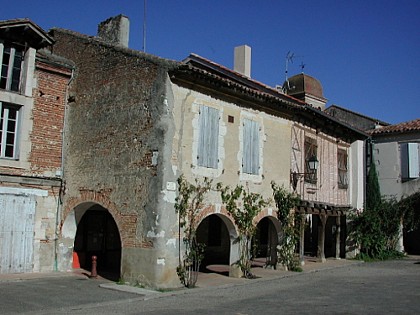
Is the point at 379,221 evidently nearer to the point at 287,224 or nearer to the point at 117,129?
the point at 287,224

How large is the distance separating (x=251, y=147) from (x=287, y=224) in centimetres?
295

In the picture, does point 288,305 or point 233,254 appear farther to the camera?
point 233,254

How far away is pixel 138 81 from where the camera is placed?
12.5 m

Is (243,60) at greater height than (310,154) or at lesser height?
greater

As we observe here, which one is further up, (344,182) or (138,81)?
(138,81)

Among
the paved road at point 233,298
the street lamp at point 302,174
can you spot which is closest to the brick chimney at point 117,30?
the street lamp at point 302,174

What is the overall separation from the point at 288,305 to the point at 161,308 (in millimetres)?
2563

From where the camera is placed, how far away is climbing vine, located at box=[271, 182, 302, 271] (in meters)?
15.3

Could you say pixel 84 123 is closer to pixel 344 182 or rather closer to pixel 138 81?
pixel 138 81

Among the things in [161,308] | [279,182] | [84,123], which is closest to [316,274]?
[279,182]

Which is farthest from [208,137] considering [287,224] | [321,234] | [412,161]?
[412,161]

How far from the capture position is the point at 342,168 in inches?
798

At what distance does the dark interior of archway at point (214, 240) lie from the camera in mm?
18062

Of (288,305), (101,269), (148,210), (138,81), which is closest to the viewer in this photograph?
(288,305)
